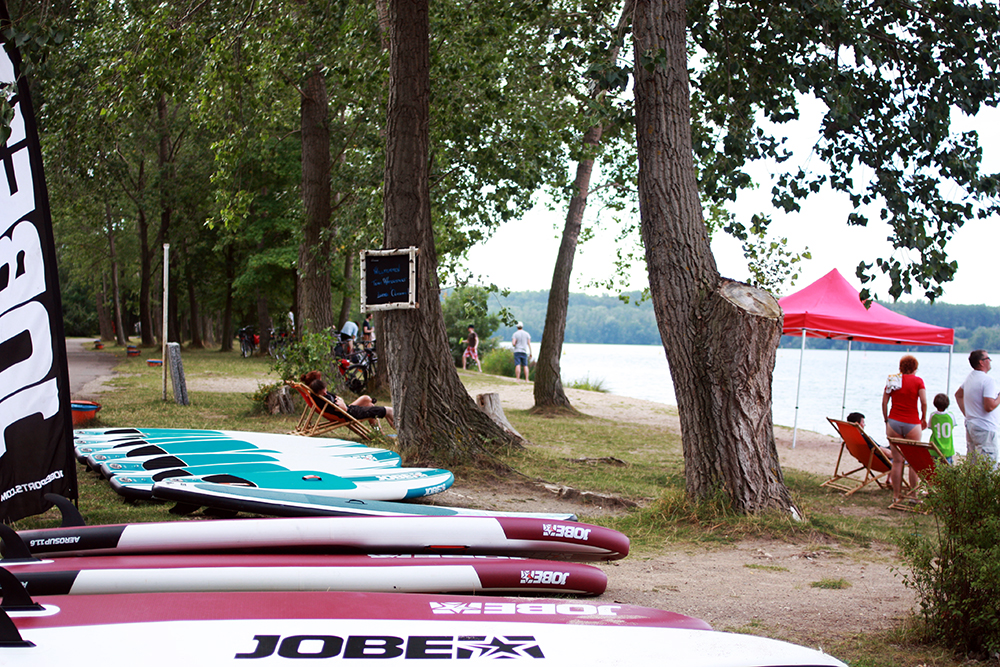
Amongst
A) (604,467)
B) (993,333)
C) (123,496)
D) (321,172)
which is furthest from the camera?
(993,333)

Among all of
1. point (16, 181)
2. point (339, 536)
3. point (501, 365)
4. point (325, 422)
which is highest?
point (16, 181)

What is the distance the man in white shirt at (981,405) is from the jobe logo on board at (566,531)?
207 inches

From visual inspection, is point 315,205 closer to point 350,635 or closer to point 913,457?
point 913,457

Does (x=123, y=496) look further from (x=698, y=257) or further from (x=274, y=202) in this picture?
(x=274, y=202)

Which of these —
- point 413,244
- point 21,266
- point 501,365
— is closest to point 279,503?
point 21,266

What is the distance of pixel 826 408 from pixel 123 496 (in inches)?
923

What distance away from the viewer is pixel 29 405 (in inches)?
175

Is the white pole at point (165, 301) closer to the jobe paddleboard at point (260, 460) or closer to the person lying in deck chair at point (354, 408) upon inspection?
the person lying in deck chair at point (354, 408)

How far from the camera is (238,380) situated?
1817cm

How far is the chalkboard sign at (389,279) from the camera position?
7.73 m

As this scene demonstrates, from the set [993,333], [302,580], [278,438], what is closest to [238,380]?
[278,438]

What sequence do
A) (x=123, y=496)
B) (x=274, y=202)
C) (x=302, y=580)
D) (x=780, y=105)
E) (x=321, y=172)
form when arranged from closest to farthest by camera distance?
(x=302, y=580)
(x=123, y=496)
(x=780, y=105)
(x=321, y=172)
(x=274, y=202)

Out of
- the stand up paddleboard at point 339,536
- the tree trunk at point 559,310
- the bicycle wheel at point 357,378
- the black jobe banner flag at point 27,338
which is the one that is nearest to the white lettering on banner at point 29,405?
the black jobe banner flag at point 27,338

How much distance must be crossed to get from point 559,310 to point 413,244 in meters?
7.19
